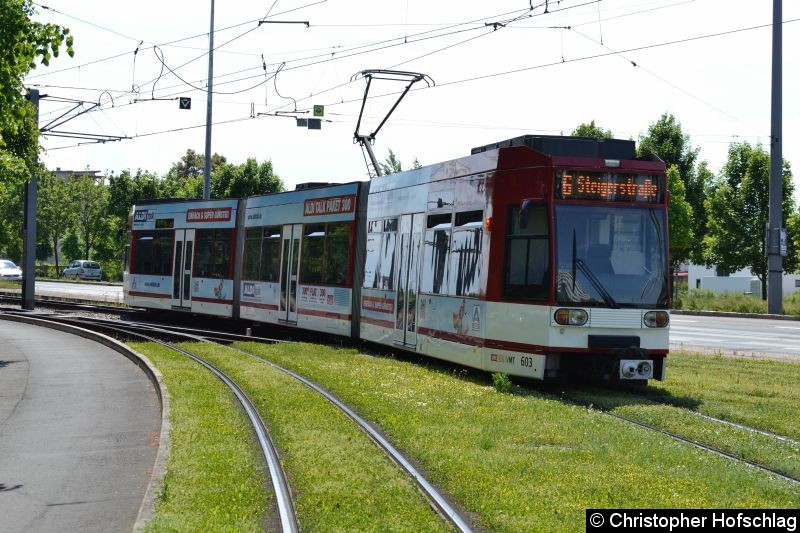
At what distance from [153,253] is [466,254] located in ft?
57.4

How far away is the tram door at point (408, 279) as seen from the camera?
56.0 ft

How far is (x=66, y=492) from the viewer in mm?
8227

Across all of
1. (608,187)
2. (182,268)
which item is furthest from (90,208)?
(608,187)

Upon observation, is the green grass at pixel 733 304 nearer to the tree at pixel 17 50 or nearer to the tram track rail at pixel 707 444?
the tram track rail at pixel 707 444

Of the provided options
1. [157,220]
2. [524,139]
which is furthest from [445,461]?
[157,220]

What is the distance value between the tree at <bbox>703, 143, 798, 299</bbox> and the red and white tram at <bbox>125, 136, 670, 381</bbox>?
1396 inches

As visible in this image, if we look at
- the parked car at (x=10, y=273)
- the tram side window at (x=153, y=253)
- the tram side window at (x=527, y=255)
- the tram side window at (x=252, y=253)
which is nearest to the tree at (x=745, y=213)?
the tram side window at (x=153, y=253)

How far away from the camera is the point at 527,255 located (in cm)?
1359

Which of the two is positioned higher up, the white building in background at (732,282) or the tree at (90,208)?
the tree at (90,208)

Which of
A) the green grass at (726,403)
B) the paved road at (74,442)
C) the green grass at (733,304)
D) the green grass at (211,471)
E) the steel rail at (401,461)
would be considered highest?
the green grass at (733,304)

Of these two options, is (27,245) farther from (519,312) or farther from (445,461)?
(445,461)

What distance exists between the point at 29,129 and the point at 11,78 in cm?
786

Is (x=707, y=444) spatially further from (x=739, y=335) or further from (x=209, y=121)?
(x=209, y=121)

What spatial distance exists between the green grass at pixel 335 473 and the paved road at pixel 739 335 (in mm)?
11886
